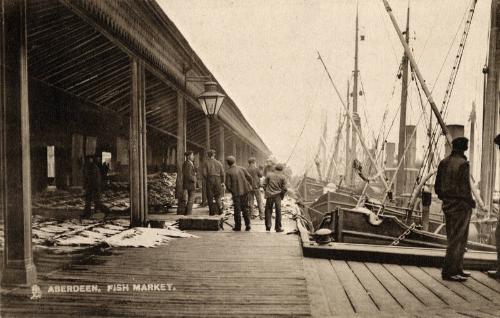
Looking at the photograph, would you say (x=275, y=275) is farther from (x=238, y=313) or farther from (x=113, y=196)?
(x=113, y=196)

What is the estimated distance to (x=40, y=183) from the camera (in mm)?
10586

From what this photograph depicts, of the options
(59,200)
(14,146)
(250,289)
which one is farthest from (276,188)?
(59,200)

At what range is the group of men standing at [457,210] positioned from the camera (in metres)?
5.24

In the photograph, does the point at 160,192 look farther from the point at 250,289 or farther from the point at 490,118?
the point at 490,118

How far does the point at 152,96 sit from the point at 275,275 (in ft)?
30.3

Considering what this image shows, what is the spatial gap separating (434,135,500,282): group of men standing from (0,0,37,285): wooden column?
5.11 meters

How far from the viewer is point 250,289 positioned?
459 centimetres

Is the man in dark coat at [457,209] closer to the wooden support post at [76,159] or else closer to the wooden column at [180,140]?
the wooden column at [180,140]

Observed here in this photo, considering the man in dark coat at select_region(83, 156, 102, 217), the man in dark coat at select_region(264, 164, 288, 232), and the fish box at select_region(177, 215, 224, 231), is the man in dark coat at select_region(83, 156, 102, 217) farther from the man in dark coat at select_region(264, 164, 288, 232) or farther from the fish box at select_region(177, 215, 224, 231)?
the man in dark coat at select_region(264, 164, 288, 232)

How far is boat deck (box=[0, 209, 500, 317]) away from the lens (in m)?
3.94

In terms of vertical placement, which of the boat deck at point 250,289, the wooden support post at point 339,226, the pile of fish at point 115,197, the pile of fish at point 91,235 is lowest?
the wooden support post at point 339,226

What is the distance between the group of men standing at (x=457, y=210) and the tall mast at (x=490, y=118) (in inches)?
162

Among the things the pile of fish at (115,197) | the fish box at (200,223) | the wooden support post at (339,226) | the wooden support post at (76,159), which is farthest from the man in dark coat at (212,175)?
the wooden support post at (76,159)

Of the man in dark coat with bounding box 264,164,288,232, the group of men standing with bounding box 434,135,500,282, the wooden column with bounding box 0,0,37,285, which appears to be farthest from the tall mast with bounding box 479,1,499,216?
the wooden column with bounding box 0,0,37,285
